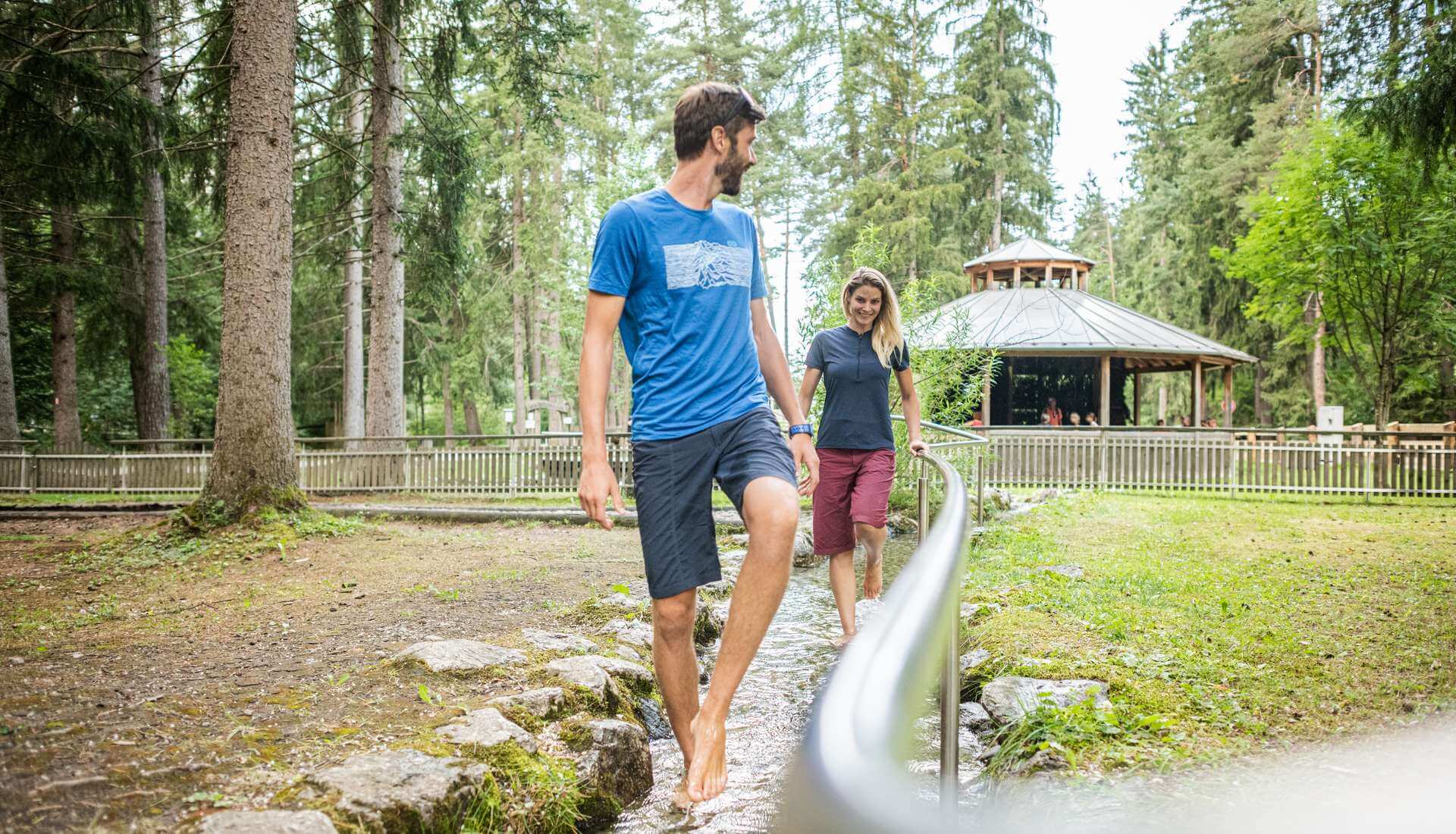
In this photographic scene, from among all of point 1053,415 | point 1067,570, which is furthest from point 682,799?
point 1053,415

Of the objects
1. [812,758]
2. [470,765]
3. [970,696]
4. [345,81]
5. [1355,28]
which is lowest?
[970,696]

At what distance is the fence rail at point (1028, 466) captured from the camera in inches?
609

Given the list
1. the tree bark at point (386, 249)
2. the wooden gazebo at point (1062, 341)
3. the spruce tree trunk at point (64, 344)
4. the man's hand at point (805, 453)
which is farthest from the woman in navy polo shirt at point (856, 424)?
the spruce tree trunk at point (64, 344)

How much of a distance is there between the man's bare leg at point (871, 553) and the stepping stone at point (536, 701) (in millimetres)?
2299

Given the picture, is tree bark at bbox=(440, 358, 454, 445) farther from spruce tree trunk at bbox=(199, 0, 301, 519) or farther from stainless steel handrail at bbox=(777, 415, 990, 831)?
stainless steel handrail at bbox=(777, 415, 990, 831)

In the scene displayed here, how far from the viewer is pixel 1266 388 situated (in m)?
33.9

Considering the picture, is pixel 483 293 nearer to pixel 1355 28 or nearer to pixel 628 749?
pixel 1355 28

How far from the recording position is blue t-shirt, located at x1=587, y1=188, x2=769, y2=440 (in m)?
2.75

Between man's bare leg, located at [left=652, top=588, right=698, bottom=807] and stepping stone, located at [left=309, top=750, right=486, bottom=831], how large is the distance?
1.96 feet

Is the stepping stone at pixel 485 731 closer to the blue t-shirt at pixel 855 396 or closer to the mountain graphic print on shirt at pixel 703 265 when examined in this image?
the mountain graphic print on shirt at pixel 703 265

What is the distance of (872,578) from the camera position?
5.75 m

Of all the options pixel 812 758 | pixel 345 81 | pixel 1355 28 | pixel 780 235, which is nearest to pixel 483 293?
pixel 345 81

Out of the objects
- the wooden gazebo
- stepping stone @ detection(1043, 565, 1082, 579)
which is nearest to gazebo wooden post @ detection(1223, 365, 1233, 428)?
the wooden gazebo

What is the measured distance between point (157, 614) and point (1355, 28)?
10558 mm
